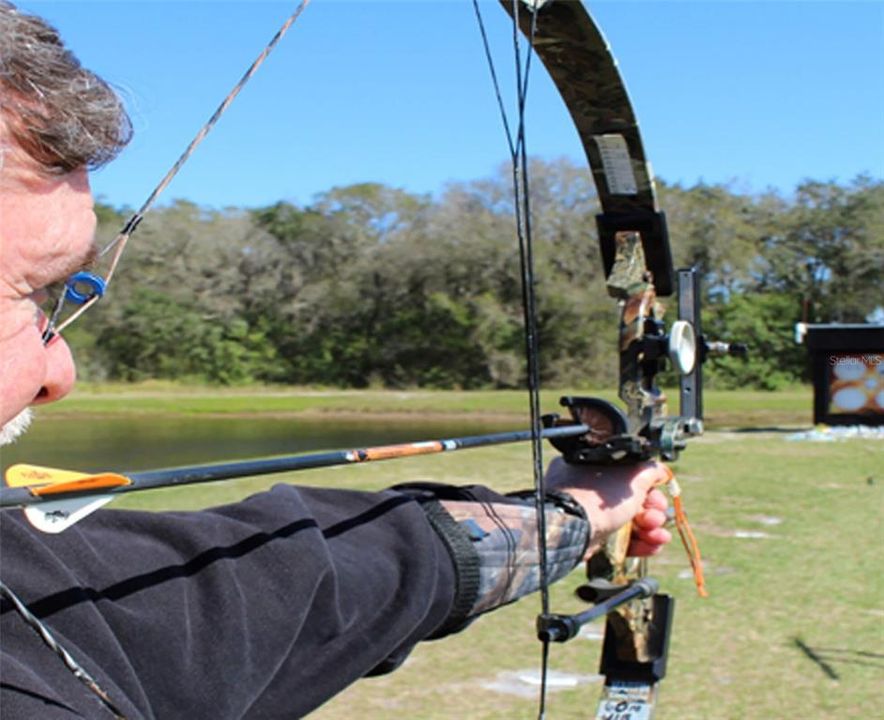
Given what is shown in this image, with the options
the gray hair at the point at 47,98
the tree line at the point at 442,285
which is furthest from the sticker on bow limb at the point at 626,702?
the tree line at the point at 442,285

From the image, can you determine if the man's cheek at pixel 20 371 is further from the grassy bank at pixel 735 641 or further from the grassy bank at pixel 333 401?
the grassy bank at pixel 333 401

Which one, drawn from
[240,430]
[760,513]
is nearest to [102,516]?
[760,513]

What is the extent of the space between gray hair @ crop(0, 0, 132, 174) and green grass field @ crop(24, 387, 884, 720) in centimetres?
210

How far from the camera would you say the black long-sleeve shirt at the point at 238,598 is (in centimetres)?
73

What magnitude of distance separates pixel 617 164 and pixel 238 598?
0.99m

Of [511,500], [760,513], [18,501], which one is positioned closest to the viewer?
[18,501]

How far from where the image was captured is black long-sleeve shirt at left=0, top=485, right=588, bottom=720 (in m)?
0.73

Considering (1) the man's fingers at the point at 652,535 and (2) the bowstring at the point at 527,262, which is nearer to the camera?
(2) the bowstring at the point at 527,262

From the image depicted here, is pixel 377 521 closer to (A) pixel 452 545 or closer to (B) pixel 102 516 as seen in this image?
(A) pixel 452 545

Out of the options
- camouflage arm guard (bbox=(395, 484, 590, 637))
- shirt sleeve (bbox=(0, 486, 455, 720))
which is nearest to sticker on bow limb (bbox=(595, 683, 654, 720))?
camouflage arm guard (bbox=(395, 484, 590, 637))

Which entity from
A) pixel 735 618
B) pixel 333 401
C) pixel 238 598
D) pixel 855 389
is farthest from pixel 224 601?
pixel 333 401

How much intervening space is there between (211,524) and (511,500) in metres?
0.47

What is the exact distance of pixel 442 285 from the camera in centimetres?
1706

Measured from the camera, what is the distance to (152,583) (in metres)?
0.87
